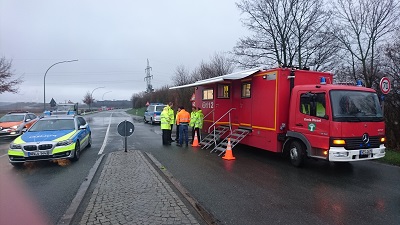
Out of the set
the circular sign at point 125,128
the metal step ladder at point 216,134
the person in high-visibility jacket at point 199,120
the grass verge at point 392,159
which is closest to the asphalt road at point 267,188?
the grass verge at point 392,159

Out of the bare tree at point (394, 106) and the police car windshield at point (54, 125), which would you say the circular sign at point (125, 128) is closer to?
the police car windshield at point (54, 125)

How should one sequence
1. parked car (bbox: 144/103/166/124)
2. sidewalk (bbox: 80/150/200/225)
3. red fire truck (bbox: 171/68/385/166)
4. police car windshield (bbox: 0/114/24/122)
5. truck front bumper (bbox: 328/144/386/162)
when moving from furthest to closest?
parked car (bbox: 144/103/166/124) → police car windshield (bbox: 0/114/24/122) → red fire truck (bbox: 171/68/385/166) → truck front bumper (bbox: 328/144/386/162) → sidewalk (bbox: 80/150/200/225)

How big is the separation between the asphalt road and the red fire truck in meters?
0.65

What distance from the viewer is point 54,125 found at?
35.0 feet

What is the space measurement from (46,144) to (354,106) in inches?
336

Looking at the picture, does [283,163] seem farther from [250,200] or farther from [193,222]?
[193,222]

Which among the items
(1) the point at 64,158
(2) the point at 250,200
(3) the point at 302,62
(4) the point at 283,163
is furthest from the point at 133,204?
(3) the point at 302,62

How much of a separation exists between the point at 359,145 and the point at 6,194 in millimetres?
8229

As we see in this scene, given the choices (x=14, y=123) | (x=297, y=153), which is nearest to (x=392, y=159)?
(x=297, y=153)

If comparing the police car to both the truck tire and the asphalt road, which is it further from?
the asphalt road

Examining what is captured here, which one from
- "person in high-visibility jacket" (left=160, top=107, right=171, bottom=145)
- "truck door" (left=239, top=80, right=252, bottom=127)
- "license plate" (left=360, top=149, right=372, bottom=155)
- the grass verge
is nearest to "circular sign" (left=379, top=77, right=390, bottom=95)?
the grass verge

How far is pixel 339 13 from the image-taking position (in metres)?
22.0

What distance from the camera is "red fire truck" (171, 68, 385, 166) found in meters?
7.89

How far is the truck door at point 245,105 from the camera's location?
10922 millimetres
